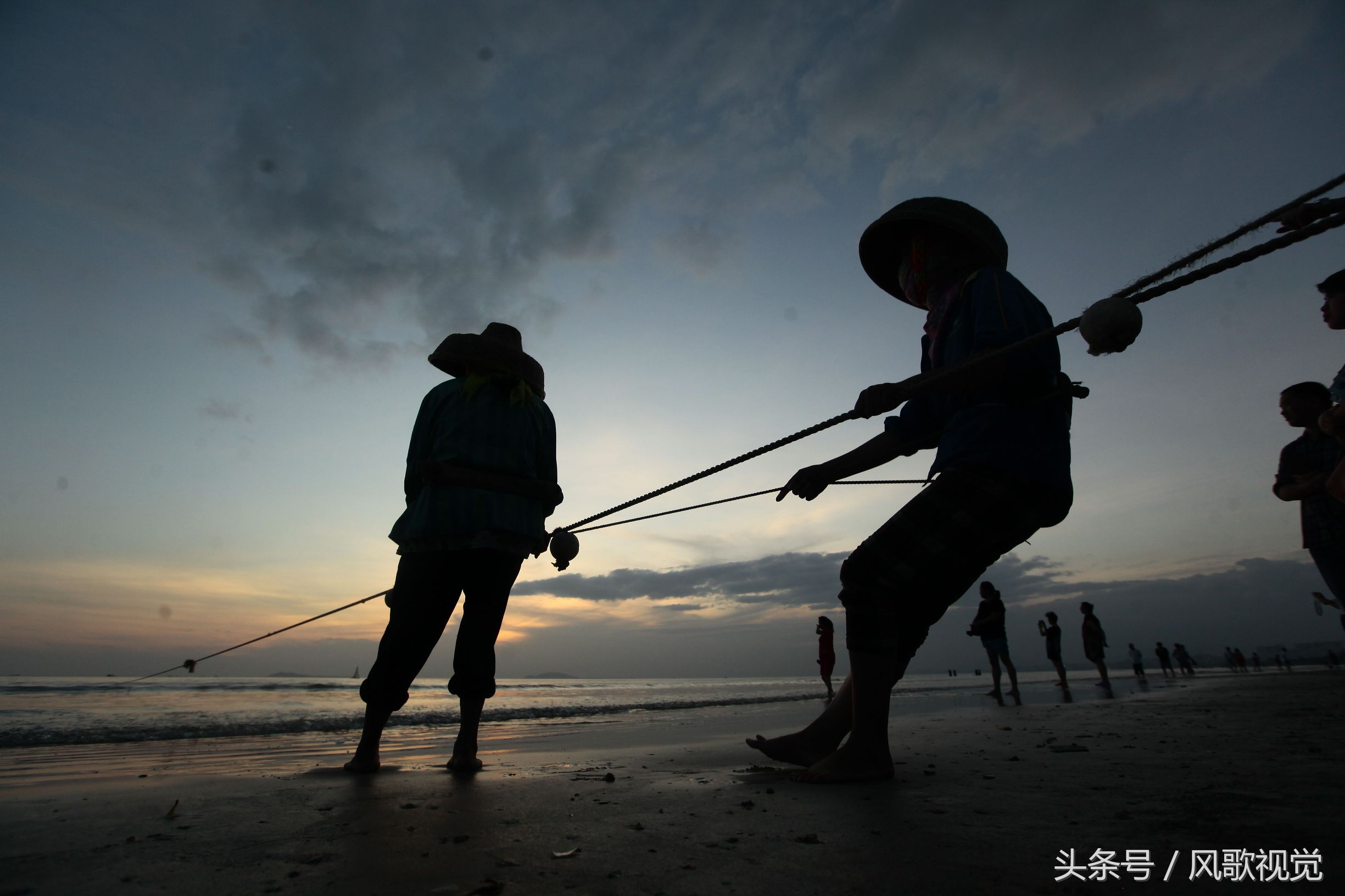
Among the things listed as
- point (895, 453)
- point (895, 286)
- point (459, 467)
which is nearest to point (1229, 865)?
point (895, 453)

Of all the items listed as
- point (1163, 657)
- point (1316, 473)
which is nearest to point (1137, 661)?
point (1163, 657)

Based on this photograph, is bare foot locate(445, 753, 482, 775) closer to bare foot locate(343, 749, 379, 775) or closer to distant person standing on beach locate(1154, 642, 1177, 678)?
bare foot locate(343, 749, 379, 775)

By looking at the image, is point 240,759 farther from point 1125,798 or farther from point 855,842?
point 1125,798

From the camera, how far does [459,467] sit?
126 inches

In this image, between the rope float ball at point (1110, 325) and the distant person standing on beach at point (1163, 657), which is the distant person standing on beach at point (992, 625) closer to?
the rope float ball at point (1110, 325)

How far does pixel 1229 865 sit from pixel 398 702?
3.12 meters

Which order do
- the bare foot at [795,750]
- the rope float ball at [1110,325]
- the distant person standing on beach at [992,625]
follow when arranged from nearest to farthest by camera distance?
1. the rope float ball at [1110,325]
2. the bare foot at [795,750]
3. the distant person standing on beach at [992,625]

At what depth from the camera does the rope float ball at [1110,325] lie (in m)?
1.85

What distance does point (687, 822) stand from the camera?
5.81 ft

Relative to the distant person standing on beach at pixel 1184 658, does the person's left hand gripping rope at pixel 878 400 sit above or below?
above

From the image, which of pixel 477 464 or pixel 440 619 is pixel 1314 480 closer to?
pixel 477 464

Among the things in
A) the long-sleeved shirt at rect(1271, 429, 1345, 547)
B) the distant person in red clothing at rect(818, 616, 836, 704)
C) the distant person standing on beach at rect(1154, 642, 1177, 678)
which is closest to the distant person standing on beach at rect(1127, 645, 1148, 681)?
the distant person standing on beach at rect(1154, 642, 1177, 678)

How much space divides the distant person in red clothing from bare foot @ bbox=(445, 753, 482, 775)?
12295 mm

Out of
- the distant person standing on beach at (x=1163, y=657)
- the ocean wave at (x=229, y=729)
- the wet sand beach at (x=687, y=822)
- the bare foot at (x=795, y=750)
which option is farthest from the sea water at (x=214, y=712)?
the distant person standing on beach at (x=1163, y=657)
